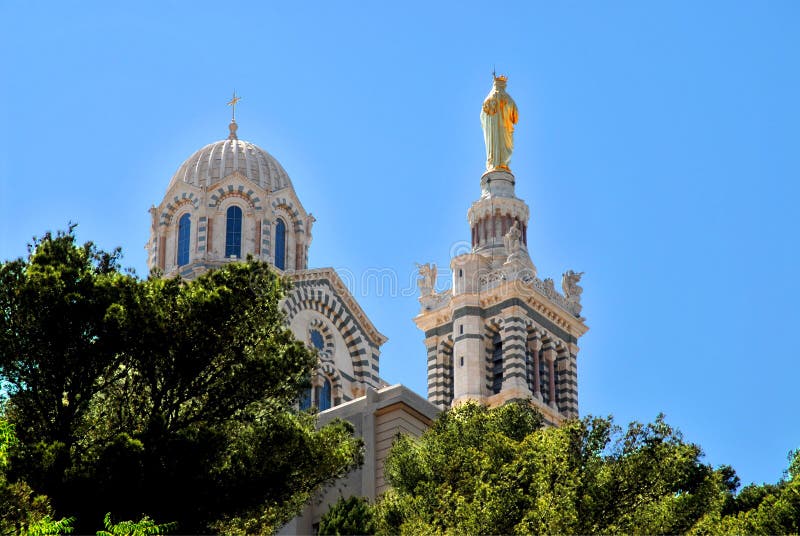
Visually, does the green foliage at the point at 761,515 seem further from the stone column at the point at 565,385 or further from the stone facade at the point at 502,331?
the stone column at the point at 565,385

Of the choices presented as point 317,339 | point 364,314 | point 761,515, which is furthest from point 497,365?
point 761,515

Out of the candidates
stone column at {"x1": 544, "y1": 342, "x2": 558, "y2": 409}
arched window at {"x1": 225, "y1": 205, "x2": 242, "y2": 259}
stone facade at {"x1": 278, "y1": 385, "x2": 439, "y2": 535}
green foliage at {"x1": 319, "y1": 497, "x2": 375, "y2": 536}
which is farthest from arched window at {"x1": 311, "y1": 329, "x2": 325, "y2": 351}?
green foliage at {"x1": 319, "y1": 497, "x2": 375, "y2": 536}

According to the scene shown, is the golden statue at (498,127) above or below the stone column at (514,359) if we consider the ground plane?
above

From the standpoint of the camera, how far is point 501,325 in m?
55.2

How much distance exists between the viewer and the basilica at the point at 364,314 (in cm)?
3203

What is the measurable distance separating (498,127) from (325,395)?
22.3 metres

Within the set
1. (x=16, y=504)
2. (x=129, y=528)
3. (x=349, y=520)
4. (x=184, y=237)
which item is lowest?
(x=129, y=528)

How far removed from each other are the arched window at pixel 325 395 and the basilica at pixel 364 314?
0.04m

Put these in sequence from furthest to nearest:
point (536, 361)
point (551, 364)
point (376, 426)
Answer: point (551, 364) < point (536, 361) < point (376, 426)

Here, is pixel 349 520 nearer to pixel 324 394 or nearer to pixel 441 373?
pixel 324 394

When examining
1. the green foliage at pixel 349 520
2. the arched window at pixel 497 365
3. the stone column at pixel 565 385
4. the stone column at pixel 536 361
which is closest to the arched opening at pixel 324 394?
the arched window at pixel 497 365

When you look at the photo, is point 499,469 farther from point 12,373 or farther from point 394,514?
point 12,373

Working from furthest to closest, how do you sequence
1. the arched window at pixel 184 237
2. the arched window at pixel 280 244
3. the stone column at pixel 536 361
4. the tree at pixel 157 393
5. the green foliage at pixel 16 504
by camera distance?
the stone column at pixel 536 361, the arched window at pixel 280 244, the arched window at pixel 184 237, the tree at pixel 157 393, the green foliage at pixel 16 504

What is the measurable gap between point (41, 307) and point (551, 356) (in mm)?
36859
